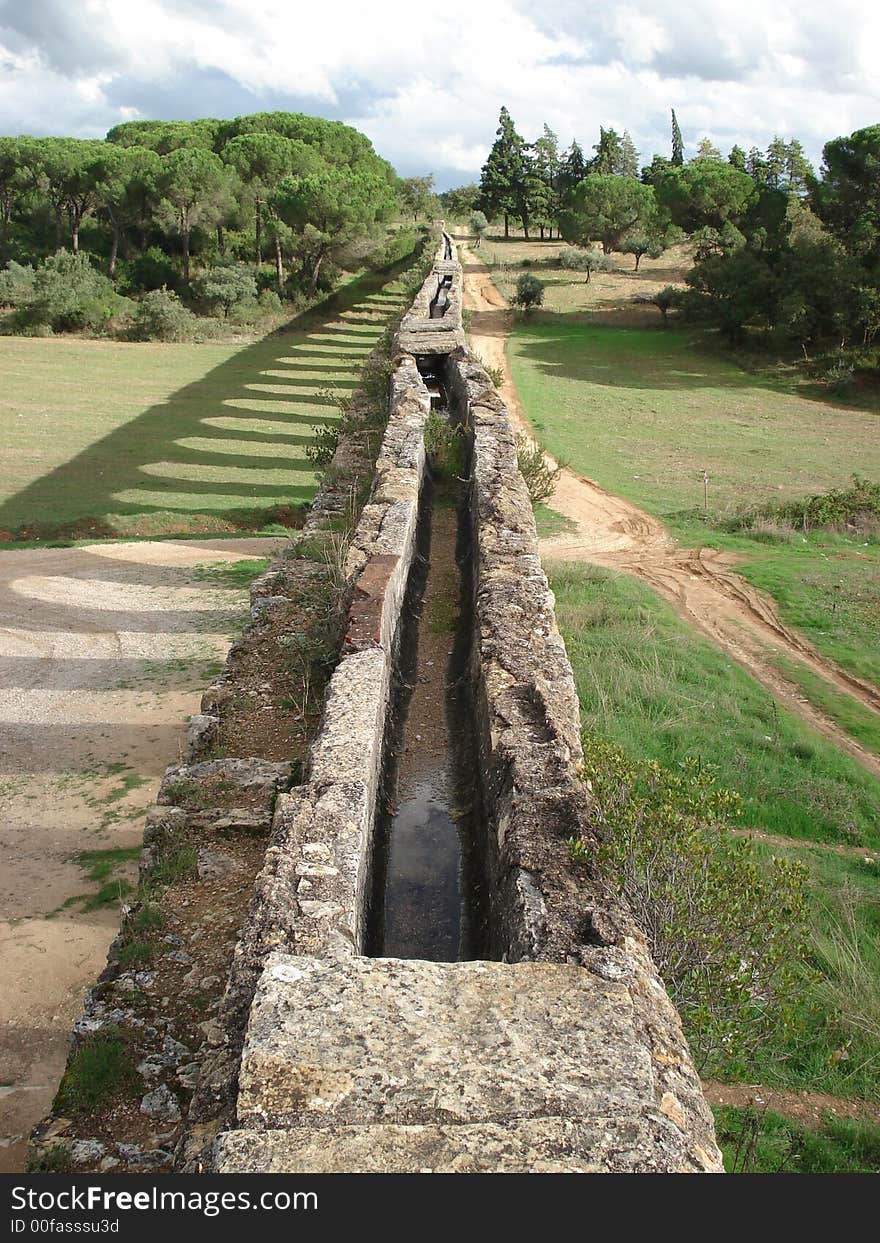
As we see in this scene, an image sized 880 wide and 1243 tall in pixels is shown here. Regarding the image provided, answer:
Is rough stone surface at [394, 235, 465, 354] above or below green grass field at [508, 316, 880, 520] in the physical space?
above

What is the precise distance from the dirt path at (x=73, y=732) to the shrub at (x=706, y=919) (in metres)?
2.93

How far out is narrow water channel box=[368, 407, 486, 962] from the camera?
464 cm

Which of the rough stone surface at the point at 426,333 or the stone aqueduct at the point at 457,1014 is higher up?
the rough stone surface at the point at 426,333

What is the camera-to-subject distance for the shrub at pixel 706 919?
3729 mm

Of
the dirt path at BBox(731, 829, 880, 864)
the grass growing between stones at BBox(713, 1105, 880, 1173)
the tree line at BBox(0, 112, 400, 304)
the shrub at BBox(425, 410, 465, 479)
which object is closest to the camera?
the grass growing between stones at BBox(713, 1105, 880, 1173)

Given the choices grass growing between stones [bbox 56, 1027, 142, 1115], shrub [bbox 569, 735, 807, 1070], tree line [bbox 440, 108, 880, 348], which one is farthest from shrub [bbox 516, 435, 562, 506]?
tree line [bbox 440, 108, 880, 348]

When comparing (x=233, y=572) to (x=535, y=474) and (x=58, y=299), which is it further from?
(x=58, y=299)

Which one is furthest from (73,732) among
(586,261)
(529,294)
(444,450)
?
(586,261)

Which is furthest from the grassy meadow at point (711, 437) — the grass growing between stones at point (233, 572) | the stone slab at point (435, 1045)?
the stone slab at point (435, 1045)

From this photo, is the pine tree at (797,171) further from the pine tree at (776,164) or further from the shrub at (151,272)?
the shrub at (151,272)

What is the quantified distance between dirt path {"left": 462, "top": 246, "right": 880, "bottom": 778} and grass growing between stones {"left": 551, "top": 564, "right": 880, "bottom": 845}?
311 millimetres

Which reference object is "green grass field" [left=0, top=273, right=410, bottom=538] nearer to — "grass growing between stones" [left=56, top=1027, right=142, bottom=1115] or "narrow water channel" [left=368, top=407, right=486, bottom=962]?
"narrow water channel" [left=368, top=407, right=486, bottom=962]

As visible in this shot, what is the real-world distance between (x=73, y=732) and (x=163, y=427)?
53.3ft

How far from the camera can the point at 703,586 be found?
41.8 ft
